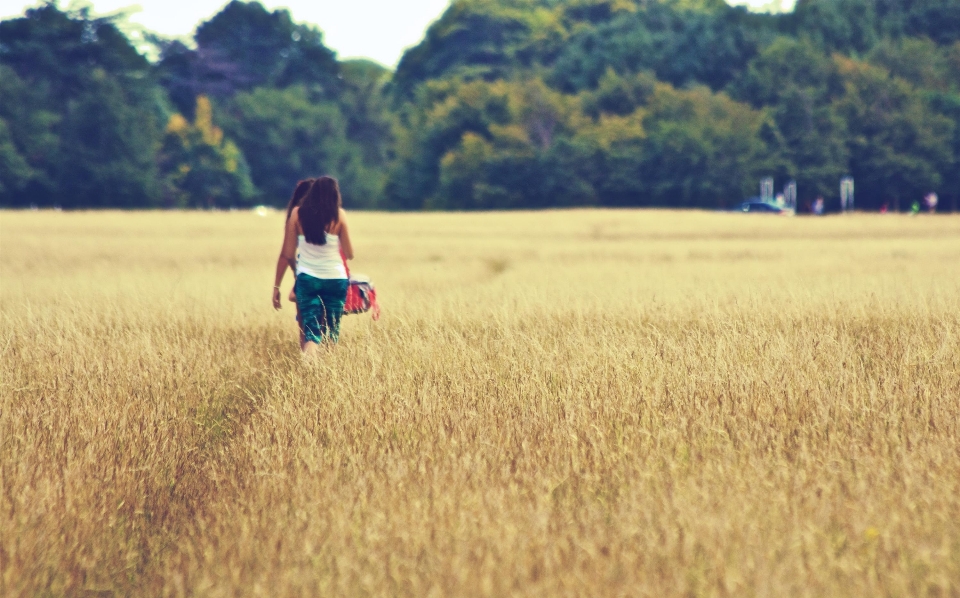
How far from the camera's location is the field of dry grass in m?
4.07

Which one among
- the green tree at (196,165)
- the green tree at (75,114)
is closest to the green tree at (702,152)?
the green tree at (196,165)

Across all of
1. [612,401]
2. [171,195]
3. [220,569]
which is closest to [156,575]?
[220,569]

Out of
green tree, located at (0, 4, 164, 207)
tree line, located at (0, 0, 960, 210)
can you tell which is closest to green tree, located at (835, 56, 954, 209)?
tree line, located at (0, 0, 960, 210)

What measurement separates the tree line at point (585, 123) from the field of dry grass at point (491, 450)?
172 ft

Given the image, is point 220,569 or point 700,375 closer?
point 220,569

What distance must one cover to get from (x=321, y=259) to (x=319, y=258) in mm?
17

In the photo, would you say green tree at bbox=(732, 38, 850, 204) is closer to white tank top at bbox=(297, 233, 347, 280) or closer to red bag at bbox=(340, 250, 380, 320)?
red bag at bbox=(340, 250, 380, 320)

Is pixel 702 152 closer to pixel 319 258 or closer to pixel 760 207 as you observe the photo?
pixel 760 207

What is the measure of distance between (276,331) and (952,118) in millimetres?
59172

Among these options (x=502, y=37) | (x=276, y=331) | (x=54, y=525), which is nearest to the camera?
(x=54, y=525)

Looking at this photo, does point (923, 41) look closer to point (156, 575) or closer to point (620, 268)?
point (620, 268)

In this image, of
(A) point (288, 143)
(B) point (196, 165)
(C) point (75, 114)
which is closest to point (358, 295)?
(C) point (75, 114)

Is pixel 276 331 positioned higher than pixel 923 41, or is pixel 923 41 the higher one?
pixel 923 41

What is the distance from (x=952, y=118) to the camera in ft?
202
